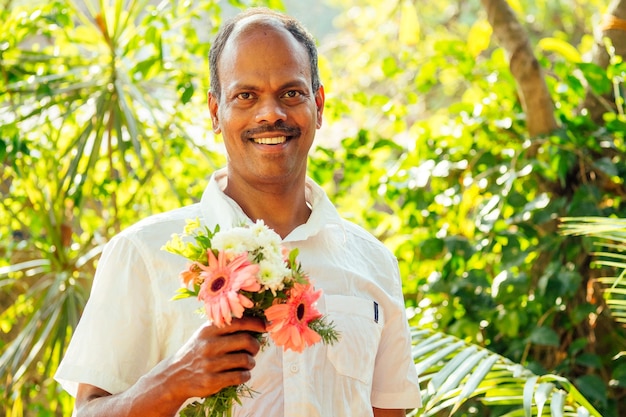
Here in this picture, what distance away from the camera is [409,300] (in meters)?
3.62

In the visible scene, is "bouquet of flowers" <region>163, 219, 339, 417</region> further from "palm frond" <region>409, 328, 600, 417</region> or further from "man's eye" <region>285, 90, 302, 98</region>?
"palm frond" <region>409, 328, 600, 417</region>

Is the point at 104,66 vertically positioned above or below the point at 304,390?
above

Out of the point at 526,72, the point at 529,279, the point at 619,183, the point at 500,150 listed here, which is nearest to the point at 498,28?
the point at 526,72

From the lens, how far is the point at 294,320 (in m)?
1.38

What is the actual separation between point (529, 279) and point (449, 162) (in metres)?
0.55

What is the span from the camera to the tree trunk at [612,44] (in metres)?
3.51

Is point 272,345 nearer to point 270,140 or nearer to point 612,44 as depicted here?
point 270,140

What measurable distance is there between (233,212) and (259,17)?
1.34 feet

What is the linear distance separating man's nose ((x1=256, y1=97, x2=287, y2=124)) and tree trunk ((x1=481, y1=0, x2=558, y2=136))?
1822mm

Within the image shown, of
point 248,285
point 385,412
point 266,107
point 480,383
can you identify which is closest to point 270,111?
point 266,107

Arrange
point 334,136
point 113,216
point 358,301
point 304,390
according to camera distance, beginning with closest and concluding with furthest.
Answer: point 304,390, point 358,301, point 113,216, point 334,136

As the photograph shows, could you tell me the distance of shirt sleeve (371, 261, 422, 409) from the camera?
1.95 m

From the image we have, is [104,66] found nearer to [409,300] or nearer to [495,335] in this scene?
[409,300]

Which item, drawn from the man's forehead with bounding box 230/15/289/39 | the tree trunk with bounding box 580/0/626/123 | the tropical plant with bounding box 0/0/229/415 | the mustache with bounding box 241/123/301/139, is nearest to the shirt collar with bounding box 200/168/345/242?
the mustache with bounding box 241/123/301/139
